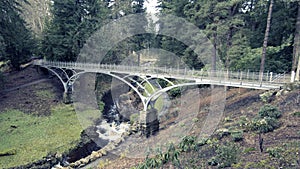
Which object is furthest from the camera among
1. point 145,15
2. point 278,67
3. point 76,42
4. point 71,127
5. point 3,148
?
point 145,15

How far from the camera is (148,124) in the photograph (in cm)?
1653

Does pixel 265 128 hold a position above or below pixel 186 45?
below

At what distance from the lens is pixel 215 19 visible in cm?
1672

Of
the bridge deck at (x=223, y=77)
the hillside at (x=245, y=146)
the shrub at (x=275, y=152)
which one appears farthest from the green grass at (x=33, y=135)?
the shrub at (x=275, y=152)

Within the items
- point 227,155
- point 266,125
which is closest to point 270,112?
point 266,125

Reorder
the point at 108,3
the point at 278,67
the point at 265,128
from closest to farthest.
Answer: the point at 265,128
the point at 278,67
the point at 108,3

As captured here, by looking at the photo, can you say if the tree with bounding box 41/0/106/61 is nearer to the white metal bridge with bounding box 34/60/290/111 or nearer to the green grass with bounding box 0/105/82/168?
the white metal bridge with bounding box 34/60/290/111

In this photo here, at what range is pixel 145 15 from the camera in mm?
32094

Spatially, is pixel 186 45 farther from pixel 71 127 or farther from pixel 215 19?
pixel 71 127

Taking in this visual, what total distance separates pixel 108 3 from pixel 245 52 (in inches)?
1043

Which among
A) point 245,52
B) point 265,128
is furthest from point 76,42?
point 265,128

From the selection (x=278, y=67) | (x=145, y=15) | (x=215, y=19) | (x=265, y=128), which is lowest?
(x=265, y=128)

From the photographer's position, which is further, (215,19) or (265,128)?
(215,19)

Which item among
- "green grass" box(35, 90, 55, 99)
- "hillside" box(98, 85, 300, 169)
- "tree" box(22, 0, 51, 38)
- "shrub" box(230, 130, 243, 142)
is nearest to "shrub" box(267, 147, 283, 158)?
"hillside" box(98, 85, 300, 169)
